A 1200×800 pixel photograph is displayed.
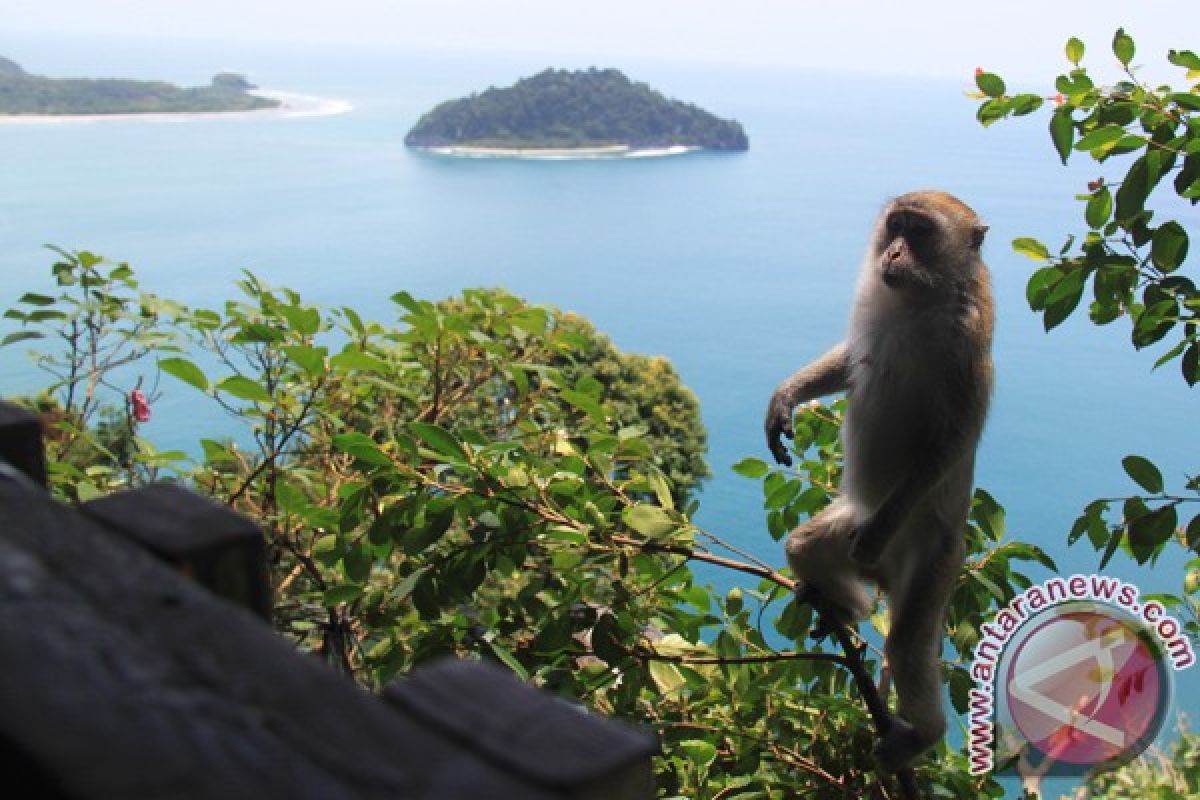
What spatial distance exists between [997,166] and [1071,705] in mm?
39034

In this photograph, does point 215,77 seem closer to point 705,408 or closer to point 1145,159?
point 705,408

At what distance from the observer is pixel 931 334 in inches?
106

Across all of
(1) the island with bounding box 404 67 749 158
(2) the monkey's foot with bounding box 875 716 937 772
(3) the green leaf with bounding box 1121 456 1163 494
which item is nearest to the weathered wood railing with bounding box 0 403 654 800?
(2) the monkey's foot with bounding box 875 716 937 772

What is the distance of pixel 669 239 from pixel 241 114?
22.5 meters

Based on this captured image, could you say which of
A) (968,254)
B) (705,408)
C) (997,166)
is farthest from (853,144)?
(968,254)

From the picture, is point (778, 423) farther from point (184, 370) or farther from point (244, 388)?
point (184, 370)

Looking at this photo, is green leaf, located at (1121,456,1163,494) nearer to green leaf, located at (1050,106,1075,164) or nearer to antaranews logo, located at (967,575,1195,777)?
antaranews logo, located at (967,575,1195,777)

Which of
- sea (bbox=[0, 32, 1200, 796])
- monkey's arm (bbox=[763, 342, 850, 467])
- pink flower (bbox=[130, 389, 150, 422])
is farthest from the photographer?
sea (bbox=[0, 32, 1200, 796])

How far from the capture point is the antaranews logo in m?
2.53

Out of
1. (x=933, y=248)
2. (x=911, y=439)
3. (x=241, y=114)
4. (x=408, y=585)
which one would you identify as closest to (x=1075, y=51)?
(x=933, y=248)

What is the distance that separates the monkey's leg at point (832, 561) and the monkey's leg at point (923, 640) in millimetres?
168

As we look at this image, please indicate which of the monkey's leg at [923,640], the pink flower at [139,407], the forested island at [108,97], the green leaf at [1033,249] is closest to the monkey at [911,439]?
the monkey's leg at [923,640]

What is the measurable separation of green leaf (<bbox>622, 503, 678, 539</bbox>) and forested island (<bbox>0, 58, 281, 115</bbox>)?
44.1 m

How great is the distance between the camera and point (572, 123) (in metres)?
44.0
